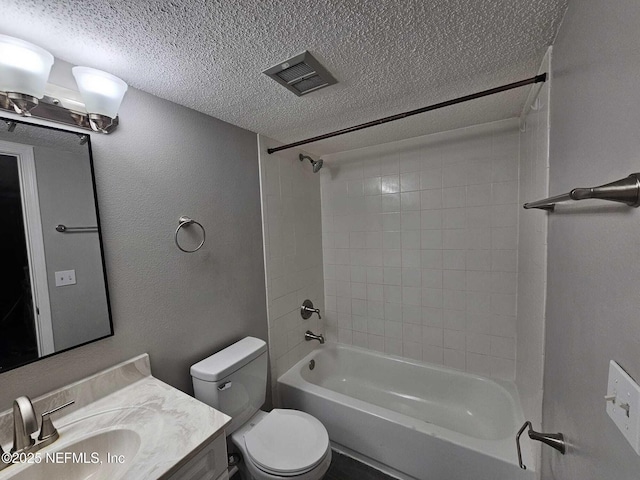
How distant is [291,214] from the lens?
220 cm

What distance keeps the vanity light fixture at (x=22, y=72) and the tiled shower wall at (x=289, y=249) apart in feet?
3.77

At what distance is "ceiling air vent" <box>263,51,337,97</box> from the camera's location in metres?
1.08

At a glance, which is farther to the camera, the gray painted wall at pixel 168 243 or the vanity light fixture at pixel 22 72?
the gray painted wall at pixel 168 243

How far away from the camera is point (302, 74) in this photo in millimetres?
1168

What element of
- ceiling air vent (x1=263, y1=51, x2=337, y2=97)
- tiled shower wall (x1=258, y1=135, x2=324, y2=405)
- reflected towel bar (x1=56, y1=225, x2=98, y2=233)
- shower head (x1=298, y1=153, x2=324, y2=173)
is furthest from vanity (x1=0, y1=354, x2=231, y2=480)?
shower head (x1=298, y1=153, x2=324, y2=173)

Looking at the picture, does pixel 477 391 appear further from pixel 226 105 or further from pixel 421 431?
pixel 226 105

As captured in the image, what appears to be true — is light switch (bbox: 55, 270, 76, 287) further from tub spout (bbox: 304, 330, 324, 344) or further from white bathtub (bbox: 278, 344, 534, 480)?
tub spout (bbox: 304, 330, 324, 344)

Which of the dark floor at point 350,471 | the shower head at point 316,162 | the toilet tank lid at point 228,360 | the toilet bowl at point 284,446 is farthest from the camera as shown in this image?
the shower head at point 316,162

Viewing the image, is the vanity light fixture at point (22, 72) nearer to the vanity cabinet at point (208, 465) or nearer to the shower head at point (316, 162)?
the vanity cabinet at point (208, 465)

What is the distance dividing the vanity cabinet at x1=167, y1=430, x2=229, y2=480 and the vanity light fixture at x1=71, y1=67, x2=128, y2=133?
1.30 meters

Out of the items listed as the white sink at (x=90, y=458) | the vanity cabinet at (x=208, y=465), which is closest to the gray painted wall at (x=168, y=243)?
the white sink at (x=90, y=458)

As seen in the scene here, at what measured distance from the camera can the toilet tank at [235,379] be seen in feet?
4.48

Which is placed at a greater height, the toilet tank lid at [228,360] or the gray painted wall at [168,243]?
the gray painted wall at [168,243]

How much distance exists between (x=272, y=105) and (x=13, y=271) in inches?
51.0
